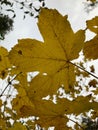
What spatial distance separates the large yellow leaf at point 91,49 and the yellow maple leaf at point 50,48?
0.08 metres

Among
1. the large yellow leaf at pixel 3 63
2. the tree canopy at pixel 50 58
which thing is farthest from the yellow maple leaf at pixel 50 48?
the large yellow leaf at pixel 3 63

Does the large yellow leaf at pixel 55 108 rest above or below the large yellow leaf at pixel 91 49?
below

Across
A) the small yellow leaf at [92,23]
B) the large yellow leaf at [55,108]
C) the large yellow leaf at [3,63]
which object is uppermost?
the large yellow leaf at [3,63]

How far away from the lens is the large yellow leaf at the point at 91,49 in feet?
3.11

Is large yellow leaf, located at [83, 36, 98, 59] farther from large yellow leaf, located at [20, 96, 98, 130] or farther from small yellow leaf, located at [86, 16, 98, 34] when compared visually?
large yellow leaf, located at [20, 96, 98, 130]

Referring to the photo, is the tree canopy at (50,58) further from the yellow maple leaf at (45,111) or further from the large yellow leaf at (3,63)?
the large yellow leaf at (3,63)

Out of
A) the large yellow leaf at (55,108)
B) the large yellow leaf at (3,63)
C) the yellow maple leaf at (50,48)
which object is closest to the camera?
the large yellow leaf at (55,108)

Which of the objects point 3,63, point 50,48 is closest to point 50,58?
point 50,48

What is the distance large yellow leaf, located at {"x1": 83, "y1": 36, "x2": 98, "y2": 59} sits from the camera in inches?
37.3

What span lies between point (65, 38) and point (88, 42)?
0.38 ft

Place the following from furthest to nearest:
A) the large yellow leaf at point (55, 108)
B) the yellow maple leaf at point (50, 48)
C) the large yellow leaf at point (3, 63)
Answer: the large yellow leaf at point (3, 63), the yellow maple leaf at point (50, 48), the large yellow leaf at point (55, 108)

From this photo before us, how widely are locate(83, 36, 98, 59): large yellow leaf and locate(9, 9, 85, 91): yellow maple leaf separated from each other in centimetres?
8

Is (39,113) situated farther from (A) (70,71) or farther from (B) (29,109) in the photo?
(A) (70,71)

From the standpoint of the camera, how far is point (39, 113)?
0.78 m
